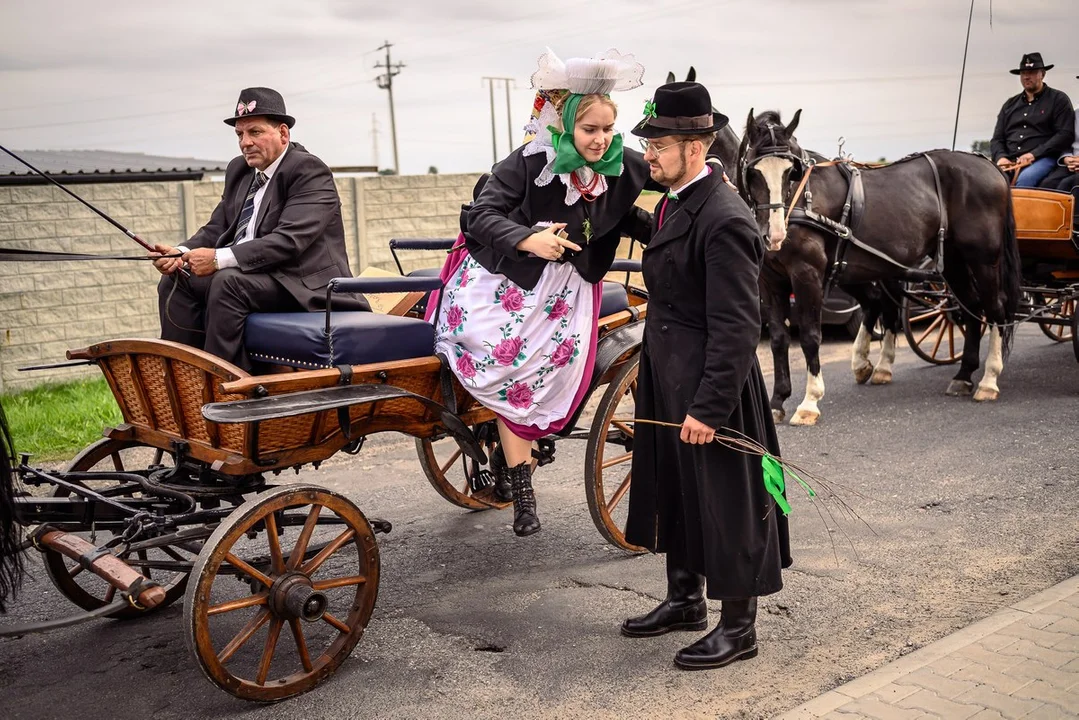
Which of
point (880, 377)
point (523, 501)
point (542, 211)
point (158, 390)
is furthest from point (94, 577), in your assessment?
point (880, 377)

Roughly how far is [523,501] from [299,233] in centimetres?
152

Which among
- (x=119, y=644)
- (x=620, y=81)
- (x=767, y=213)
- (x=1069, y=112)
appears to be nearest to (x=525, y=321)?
(x=620, y=81)

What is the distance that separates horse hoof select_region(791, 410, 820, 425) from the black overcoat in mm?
3804

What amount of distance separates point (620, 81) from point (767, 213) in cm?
367

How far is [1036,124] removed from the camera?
9484 millimetres

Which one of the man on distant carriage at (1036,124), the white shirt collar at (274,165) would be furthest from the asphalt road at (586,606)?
the man on distant carriage at (1036,124)

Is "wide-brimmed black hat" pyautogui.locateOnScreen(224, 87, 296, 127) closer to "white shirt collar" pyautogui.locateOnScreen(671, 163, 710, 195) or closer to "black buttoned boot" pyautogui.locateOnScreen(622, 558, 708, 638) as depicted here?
"white shirt collar" pyautogui.locateOnScreen(671, 163, 710, 195)

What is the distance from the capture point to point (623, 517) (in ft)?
19.1

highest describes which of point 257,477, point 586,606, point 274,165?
point 274,165

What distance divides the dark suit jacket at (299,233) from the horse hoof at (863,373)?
19.1ft

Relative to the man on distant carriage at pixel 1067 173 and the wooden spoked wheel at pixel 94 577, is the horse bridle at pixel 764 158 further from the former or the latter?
the wooden spoked wheel at pixel 94 577

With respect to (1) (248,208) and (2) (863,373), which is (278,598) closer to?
(1) (248,208)

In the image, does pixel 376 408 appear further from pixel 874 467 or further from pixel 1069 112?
pixel 1069 112

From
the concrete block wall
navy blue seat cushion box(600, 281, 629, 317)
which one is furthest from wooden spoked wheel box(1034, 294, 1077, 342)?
the concrete block wall
